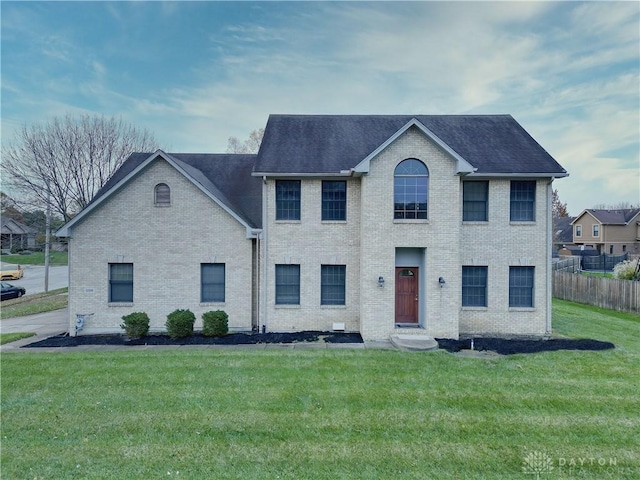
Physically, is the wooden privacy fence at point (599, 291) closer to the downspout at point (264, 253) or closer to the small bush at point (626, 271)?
the small bush at point (626, 271)

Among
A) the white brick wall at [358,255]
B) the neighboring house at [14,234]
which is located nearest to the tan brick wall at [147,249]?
the white brick wall at [358,255]

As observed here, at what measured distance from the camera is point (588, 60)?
17734 millimetres

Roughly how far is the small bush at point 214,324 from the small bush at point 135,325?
87.2 inches

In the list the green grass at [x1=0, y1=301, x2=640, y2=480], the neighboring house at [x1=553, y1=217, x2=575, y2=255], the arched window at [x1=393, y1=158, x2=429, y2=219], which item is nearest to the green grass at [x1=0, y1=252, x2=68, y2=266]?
the green grass at [x1=0, y1=301, x2=640, y2=480]

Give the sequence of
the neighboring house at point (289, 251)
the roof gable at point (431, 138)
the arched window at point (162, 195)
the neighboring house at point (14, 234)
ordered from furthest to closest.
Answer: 1. the neighboring house at point (14, 234)
2. the arched window at point (162, 195)
3. the neighboring house at point (289, 251)
4. the roof gable at point (431, 138)

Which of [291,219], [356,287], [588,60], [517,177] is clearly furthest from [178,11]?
[588,60]

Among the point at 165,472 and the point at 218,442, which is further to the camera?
the point at 218,442

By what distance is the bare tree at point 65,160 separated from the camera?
2442 cm

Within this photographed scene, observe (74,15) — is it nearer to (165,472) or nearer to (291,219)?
(291,219)

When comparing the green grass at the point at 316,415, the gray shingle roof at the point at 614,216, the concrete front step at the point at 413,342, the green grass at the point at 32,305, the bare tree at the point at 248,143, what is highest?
the bare tree at the point at 248,143

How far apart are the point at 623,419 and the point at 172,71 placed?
2687 cm

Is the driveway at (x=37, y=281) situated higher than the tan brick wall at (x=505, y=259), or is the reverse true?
the tan brick wall at (x=505, y=259)

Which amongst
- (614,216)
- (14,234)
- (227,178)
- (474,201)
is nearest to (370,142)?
(474,201)

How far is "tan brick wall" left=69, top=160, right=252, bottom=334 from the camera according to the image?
1292 centimetres
